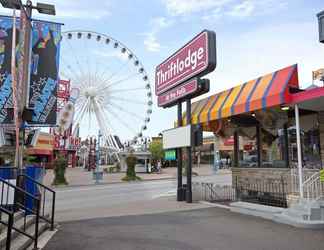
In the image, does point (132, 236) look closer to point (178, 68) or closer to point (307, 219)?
point (307, 219)

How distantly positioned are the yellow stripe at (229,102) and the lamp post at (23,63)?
273 inches

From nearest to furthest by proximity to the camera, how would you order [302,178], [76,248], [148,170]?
[76,248], [302,178], [148,170]

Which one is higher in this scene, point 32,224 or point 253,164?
point 253,164

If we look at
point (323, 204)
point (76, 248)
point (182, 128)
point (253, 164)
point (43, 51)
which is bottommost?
point (76, 248)

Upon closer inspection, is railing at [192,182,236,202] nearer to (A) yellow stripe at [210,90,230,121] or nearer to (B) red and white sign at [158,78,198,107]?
(A) yellow stripe at [210,90,230,121]

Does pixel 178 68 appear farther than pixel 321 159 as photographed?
Yes

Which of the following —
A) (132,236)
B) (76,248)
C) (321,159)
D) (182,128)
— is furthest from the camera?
(182,128)

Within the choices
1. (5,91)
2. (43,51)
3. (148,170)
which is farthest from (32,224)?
(148,170)

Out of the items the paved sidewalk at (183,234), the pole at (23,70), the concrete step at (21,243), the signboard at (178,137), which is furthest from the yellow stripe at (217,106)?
the concrete step at (21,243)

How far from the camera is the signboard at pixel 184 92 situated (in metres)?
13.7

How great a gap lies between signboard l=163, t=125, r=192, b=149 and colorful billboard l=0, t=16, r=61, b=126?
5.52m

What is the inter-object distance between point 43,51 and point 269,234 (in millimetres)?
7905

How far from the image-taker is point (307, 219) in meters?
9.23

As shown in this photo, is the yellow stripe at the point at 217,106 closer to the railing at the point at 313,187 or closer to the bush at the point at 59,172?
the railing at the point at 313,187
